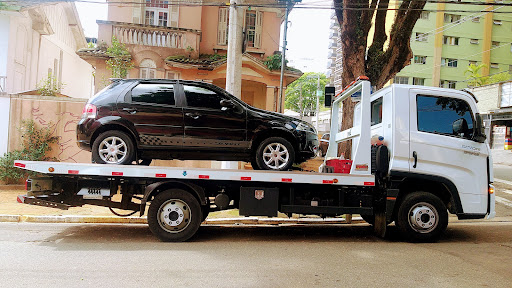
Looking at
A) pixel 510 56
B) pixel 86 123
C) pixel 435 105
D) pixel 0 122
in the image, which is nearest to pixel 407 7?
pixel 435 105

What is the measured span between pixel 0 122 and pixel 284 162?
28.4 ft

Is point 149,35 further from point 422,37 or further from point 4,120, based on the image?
point 422,37

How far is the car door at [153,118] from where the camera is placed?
6859 mm

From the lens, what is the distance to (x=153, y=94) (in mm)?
7074

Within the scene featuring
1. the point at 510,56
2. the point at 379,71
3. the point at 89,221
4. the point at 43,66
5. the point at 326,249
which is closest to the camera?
the point at 326,249

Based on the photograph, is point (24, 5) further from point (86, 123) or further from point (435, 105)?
point (435, 105)

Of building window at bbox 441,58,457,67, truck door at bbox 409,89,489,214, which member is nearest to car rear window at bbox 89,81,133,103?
truck door at bbox 409,89,489,214

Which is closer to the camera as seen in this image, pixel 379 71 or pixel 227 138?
pixel 227 138

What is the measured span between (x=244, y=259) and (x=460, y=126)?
4.03 metres

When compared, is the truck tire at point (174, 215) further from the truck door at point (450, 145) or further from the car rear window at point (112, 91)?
the truck door at point (450, 145)

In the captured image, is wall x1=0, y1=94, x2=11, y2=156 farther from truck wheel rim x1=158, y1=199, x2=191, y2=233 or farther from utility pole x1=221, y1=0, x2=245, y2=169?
truck wheel rim x1=158, y1=199, x2=191, y2=233

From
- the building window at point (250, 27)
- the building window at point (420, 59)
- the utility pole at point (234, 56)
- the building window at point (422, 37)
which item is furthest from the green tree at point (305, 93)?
the utility pole at point (234, 56)

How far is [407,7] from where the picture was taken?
11.4 meters

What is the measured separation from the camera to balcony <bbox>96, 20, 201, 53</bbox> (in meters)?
15.0
